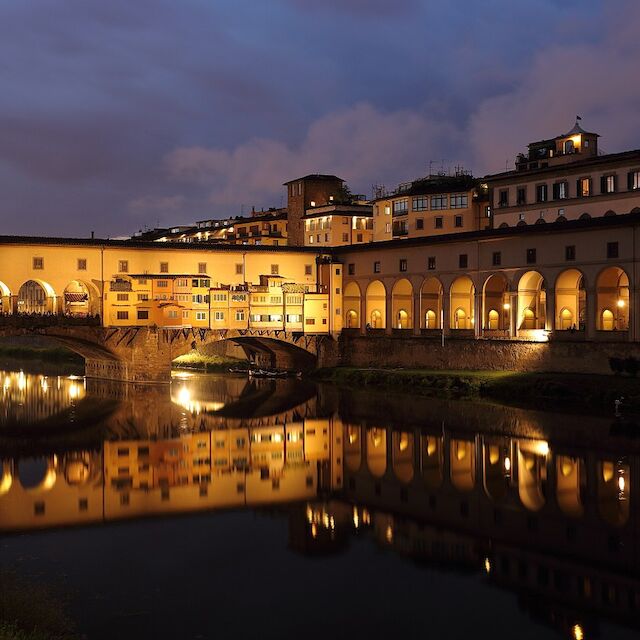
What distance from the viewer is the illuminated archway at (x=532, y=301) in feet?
174

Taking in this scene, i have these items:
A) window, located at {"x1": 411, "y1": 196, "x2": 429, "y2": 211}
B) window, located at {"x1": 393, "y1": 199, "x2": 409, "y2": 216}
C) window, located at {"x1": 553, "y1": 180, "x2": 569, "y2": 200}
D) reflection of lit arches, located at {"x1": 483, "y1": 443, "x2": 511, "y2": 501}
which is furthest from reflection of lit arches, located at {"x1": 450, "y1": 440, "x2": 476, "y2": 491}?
window, located at {"x1": 393, "y1": 199, "x2": 409, "y2": 216}

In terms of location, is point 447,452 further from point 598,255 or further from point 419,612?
point 598,255

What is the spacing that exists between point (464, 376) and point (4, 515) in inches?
1222

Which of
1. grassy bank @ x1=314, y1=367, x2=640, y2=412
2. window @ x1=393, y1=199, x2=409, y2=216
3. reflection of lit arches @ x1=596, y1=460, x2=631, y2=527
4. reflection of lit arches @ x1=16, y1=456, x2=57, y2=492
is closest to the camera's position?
reflection of lit arches @ x1=596, y1=460, x2=631, y2=527

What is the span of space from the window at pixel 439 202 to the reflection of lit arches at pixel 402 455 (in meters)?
38.4

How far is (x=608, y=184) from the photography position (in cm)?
5597

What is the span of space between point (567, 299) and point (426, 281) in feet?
34.9

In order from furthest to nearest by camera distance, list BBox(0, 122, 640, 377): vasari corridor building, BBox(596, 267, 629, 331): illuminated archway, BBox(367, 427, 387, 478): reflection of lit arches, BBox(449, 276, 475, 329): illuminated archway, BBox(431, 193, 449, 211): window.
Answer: BBox(431, 193, 449, 211): window < BBox(449, 276, 475, 329): illuminated archway < BBox(596, 267, 629, 331): illuminated archway < BBox(0, 122, 640, 377): vasari corridor building < BBox(367, 427, 387, 478): reflection of lit arches

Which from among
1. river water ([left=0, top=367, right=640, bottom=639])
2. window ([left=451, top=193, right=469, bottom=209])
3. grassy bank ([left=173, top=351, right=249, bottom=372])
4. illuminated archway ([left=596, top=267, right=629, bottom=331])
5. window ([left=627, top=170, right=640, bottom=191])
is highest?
window ([left=451, top=193, right=469, bottom=209])

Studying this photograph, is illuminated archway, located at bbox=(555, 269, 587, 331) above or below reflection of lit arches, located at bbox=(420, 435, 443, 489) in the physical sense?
above

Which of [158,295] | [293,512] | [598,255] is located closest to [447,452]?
[293,512]

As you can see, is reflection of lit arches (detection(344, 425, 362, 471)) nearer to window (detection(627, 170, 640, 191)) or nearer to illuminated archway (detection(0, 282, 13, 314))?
illuminated archway (detection(0, 282, 13, 314))

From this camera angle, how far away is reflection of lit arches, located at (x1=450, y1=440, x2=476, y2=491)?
29062 millimetres

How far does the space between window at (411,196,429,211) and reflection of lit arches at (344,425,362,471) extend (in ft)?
123
